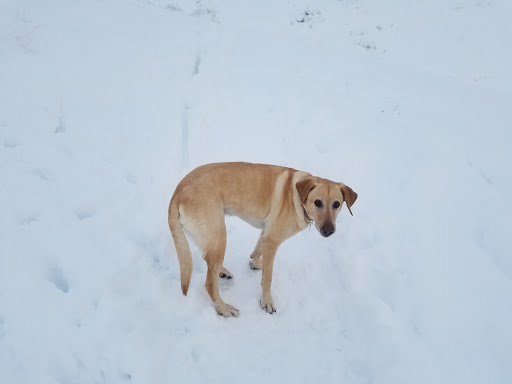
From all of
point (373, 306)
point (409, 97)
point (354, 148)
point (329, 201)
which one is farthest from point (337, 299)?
point (409, 97)

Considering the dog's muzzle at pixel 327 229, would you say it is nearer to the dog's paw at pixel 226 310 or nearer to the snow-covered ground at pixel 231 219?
the snow-covered ground at pixel 231 219

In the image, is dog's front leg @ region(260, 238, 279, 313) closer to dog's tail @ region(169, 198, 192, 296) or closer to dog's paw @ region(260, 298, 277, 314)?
dog's paw @ region(260, 298, 277, 314)

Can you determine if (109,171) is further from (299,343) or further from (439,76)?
(439,76)

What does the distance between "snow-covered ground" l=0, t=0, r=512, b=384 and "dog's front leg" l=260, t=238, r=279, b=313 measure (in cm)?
11

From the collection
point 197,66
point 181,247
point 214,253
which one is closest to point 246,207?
point 214,253

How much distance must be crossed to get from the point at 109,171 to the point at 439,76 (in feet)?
25.4

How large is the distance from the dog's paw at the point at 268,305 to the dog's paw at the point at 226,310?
297mm

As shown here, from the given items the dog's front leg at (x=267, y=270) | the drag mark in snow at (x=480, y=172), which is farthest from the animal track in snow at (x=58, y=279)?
the drag mark in snow at (x=480, y=172)

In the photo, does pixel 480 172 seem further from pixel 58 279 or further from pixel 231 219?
pixel 58 279

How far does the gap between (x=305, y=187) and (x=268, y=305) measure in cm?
131

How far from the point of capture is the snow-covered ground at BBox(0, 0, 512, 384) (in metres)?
2.66

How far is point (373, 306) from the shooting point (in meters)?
3.15

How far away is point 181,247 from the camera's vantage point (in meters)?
2.72

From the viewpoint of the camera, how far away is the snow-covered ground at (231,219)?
2.66 metres
